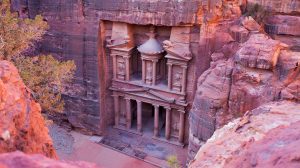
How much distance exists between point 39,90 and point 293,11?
27.9 feet

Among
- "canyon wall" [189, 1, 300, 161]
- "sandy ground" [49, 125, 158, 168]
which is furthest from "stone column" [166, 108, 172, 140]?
"canyon wall" [189, 1, 300, 161]

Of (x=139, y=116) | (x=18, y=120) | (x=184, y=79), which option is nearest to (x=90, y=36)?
(x=139, y=116)

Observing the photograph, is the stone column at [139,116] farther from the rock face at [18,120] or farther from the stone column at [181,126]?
the rock face at [18,120]

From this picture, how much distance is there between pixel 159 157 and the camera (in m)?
13.3

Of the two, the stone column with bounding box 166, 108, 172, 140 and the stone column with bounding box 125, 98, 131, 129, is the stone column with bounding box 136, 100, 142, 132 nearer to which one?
the stone column with bounding box 125, 98, 131, 129

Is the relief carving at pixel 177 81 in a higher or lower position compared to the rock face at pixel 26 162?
lower

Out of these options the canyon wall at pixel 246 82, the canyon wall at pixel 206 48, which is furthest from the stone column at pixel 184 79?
the canyon wall at pixel 246 82

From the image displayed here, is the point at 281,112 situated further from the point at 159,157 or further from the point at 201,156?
the point at 159,157

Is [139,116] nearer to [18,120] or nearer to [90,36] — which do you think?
[90,36]

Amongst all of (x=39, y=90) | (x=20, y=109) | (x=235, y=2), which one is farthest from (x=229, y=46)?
(x=20, y=109)

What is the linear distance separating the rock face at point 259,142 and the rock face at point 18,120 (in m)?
1.66

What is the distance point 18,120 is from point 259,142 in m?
2.19

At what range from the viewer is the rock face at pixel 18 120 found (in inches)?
101

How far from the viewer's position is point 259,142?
3111mm
